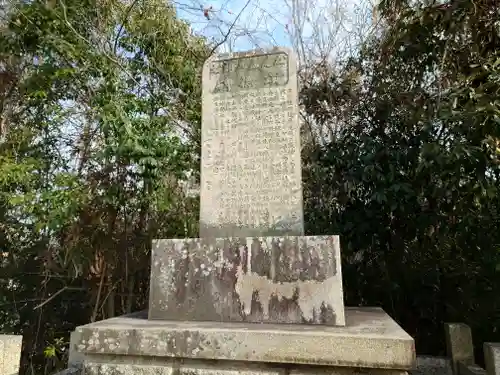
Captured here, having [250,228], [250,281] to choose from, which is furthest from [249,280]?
[250,228]

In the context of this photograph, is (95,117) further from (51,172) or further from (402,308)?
(402,308)

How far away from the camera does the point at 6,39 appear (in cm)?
452

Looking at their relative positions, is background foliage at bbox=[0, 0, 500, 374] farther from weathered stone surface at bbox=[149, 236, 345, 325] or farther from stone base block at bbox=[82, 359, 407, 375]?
stone base block at bbox=[82, 359, 407, 375]

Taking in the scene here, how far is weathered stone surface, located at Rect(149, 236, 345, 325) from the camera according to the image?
84.2 inches

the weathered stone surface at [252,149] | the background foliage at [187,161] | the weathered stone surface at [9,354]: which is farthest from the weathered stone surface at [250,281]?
the background foliage at [187,161]

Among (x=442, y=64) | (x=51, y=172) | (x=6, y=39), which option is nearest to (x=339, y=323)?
(x=442, y=64)

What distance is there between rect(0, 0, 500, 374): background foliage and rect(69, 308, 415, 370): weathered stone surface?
1783mm

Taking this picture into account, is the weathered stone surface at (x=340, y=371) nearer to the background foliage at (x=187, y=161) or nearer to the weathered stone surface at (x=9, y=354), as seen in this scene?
the weathered stone surface at (x=9, y=354)

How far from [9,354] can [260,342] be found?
160 cm

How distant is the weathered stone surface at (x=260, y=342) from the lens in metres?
1.73

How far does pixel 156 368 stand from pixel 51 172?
3.43m

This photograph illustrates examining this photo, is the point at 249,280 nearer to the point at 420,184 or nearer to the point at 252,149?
the point at 252,149

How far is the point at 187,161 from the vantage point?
439cm

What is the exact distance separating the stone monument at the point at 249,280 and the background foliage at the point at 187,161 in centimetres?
135
